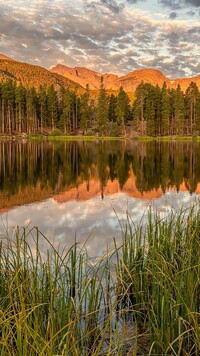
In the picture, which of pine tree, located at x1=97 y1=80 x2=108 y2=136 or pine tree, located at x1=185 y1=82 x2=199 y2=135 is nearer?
pine tree, located at x1=185 y1=82 x2=199 y2=135

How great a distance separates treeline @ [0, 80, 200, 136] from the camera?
100m

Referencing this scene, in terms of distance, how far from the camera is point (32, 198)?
694 inches

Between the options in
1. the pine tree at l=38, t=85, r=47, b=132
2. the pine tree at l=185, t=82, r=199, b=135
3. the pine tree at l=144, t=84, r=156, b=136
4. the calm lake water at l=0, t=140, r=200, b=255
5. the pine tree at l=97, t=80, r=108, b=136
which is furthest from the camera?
the pine tree at l=38, t=85, r=47, b=132

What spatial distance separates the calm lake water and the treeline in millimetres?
70024

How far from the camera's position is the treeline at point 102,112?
100 meters

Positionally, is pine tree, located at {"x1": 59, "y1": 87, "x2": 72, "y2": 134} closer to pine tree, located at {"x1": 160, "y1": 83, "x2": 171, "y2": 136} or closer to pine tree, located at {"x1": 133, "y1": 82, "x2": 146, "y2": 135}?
pine tree, located at {"x1": 133, "y1": 82, "x2": 146, "y2": 135}

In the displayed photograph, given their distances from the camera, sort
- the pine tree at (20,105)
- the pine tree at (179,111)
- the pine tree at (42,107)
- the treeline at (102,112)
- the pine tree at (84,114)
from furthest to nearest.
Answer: the pine tree at (42,107)
the pine tree at (84,114)
the pine tree at (20,105)
the treeline at (102,112)
the pine tree at (179,111)

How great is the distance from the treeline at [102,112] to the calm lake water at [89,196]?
2757 inches

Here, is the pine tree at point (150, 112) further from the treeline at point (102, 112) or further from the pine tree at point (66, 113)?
the pine tree at point (66, 113)

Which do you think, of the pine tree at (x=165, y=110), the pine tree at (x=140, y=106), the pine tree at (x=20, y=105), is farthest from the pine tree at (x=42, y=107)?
the pine tree at (x=165, y=110)

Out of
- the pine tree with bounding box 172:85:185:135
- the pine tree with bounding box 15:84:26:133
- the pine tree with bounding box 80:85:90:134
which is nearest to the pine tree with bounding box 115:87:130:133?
the pine tree with bounding box 80:85:90:134

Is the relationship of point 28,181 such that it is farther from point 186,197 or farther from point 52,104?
point 52,104

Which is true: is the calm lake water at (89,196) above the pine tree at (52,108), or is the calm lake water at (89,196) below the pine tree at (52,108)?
below

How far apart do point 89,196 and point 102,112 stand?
86079 mm
